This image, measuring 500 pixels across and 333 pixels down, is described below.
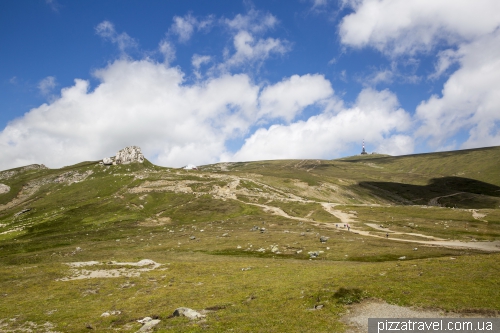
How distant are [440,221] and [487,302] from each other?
339 feet

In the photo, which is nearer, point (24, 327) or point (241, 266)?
point (24, 327)

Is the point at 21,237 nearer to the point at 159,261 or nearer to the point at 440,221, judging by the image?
the point at 159,261

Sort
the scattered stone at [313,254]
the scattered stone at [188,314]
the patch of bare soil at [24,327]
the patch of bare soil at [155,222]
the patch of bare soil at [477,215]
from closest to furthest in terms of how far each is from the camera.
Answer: the scattered stone at [188,314], the patch of bare soil at [24,327], the scattered stone at [313,254], the patch of bare soil at [477,215], the patch of bare soil at [155,222]

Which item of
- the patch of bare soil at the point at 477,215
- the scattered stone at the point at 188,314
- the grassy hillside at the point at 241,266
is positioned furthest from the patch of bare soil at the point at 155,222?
the patch of bare soil at the point at 477,215

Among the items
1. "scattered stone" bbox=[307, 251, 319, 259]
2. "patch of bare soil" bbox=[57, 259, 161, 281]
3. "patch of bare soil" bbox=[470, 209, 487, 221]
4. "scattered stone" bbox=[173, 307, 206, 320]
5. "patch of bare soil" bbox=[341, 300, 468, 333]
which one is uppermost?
"patch of bare soil" bbox=[470, 209, 487, 221]

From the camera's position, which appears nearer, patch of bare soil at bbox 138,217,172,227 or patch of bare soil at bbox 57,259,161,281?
patch of bare soil at bbox 57,259,161,281

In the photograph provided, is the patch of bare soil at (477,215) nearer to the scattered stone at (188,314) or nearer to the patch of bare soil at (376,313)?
the patch of bare soil at (376,313)

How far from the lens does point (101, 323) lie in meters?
34.1

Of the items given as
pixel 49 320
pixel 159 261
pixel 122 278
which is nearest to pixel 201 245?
pixel 159 261

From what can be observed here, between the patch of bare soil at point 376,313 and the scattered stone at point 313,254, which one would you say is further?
Answer: the scattered stone at point 313,254

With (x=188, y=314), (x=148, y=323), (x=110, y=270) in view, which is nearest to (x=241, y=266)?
(x=110, y=270)

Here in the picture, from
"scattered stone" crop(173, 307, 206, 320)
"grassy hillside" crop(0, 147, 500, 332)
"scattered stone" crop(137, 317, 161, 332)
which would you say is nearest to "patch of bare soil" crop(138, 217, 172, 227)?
"grassy hillside" crop(0, 147, 500, 332)

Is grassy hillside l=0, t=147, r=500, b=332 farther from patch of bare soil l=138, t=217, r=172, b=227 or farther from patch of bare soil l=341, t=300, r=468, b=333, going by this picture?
patch of bare soil l=341, t=300, r=468, b=333

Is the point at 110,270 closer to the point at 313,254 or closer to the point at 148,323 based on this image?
the point at 148,323
